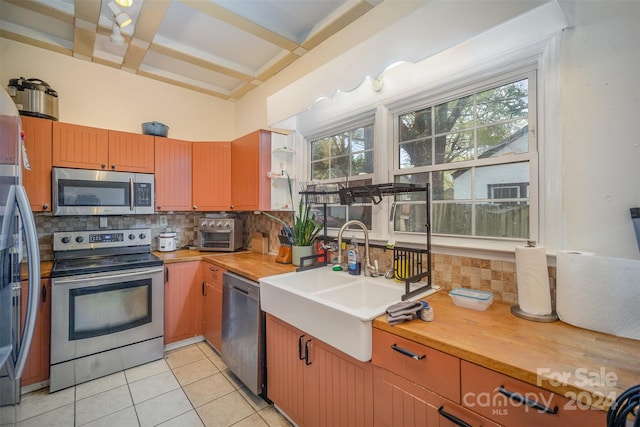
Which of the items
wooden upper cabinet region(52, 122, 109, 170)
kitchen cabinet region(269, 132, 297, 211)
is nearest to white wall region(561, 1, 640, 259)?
kitchen cabinet region(269, 132, 297, 211)

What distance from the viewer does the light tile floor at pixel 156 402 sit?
1.73 metres

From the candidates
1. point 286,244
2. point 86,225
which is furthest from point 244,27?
point 86,225

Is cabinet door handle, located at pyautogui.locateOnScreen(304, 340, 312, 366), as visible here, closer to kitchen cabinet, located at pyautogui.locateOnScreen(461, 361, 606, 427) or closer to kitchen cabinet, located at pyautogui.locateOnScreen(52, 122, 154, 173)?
kitchen cabinet, located at pyautogui.locateOnScreen(461, 361, 606, 427)

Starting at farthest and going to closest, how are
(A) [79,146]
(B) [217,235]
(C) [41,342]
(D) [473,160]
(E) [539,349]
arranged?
(B) [217,235] → (A) [79,146] → (C) [41,342] → (D) [473,160] → (E) [539,349]

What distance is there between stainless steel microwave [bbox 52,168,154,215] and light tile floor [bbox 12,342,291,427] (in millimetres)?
1412

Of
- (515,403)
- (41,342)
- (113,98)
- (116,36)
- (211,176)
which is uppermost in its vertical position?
(116,36)

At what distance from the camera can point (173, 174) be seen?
9.56ft

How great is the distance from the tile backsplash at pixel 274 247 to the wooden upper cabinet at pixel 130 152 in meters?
0.58

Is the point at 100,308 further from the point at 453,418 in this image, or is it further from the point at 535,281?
the point at 535,281

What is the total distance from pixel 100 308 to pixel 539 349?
282cm

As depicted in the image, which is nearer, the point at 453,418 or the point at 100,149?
the point at 453,418

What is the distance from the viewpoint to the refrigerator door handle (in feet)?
3.58

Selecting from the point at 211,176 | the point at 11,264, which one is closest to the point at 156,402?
the point at 11,264

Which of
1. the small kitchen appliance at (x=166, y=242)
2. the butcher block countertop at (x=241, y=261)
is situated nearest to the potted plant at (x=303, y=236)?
the butcher block countertop at (x=241, y=261)
